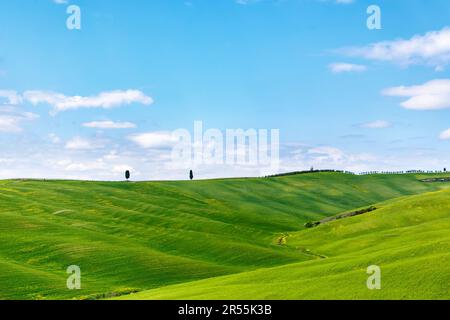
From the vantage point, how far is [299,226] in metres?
124

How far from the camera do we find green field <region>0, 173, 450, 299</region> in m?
36.3

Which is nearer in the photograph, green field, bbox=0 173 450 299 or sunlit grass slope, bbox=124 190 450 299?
sunlit grass slope, bbox=124 190 450 299

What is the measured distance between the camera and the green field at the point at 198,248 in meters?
36.3

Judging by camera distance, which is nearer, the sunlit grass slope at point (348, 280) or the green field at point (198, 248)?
the sunlit grass slope at point (348, 280)

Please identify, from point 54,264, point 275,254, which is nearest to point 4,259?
point 54,264

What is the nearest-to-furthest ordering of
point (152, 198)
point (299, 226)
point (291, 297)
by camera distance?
point (291, 297)
point (299, 226)
point (152, 198)

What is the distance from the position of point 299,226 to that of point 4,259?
69343 millimetres

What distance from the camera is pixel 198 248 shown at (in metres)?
82.1

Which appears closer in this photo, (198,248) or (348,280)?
(348,280)

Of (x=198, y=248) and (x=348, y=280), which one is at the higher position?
(x=198, y=248)
